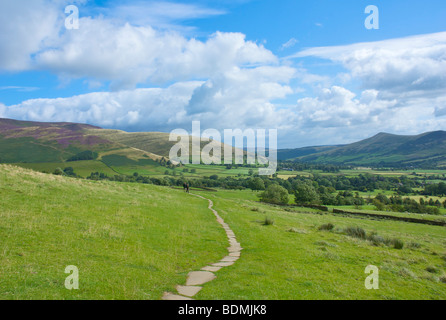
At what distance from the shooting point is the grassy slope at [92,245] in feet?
31.1

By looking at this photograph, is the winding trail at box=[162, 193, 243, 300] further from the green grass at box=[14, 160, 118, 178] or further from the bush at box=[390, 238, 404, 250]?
the green grass at box=[14, 160, 118, 178]

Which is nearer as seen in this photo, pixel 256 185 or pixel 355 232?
pixel 355 232

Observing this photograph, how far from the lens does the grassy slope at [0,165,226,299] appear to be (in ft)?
31.1

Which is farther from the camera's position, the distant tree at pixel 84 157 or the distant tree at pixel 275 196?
the distant tree at pixel 84 157

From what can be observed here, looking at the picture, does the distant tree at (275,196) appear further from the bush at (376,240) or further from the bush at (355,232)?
the bush at (376,240)

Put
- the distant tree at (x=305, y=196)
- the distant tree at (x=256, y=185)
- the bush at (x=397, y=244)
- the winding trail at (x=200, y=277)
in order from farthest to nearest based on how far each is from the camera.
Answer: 1. the distant tree at (x=256, y=185)
2. the distant tree at (x=305, y=196)
3. the bush at (x=397, y=244)
4. the winding trail at (x=200, y=277)

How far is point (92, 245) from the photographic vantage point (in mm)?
14461

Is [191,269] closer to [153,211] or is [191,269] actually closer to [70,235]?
[70,235]

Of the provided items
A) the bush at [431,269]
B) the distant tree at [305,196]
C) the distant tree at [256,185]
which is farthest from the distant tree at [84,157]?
the bush at [431,269]

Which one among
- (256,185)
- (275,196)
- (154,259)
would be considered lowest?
(275,196)

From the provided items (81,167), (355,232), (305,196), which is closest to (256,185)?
(305,196)

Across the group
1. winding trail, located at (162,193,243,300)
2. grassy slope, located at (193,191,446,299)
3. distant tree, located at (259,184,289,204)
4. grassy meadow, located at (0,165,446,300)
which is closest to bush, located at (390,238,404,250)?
grassy meadow, located at (0,165,446,300)

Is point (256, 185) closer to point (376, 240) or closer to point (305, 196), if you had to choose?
point (305, 196)

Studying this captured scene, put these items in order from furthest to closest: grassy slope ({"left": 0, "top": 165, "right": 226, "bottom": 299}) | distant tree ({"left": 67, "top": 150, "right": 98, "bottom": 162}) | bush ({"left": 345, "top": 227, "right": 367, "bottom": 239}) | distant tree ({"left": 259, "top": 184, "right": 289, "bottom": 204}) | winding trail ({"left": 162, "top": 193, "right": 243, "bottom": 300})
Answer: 1. distant tree ({"left": 67, "top": 150, "right": 98, "bottom": 162})
2. distant tree ({"left": 259, "top": 184, "right": 289, "bottom": 204})
3. bush ({"left": 345, "top": 227, "right": 367, "bottom": 239})
4. winding trail ({"left": 162, "top": 193, "right": 243, "bottom": 300})
5. grassy slope ({"left": 0, "top": 165, "right": 226, "bottom": 299})
